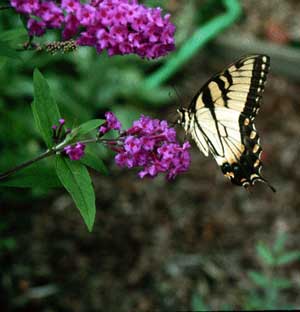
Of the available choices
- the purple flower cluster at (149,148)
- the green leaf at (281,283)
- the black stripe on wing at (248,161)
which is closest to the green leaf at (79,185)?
the purple flower cluster at (149,148)

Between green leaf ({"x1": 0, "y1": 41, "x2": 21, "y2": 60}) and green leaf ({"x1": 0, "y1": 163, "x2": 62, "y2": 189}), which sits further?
green leaf ({"x1": 0, "y1": 163, "x2": 62, "y2": 189})

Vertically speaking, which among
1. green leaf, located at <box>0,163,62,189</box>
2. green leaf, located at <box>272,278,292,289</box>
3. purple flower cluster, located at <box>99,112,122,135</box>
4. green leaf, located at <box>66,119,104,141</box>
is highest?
green leaf, located at <box>66,119,104,141</box>

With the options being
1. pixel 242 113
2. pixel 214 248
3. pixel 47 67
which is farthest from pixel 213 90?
pixel 47 67

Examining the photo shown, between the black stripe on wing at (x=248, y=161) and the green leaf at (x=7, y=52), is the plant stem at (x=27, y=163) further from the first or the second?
the black stripe on wing at (x=248, y=161)

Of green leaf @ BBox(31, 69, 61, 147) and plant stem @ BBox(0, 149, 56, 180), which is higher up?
green leaf @ BBox(31, 69, 61, 147)

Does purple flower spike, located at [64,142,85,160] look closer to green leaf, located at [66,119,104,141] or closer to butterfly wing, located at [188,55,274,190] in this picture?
green leaf, located at [66,119,104,141]

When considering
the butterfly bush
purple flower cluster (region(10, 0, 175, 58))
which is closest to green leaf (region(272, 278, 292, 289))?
the butterfly bush

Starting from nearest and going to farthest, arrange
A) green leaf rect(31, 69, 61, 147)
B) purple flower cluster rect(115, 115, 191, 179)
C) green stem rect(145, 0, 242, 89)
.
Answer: green leaf rect(31, 69, 61, 147)
purple flower cluster rect(115, 115, 191, 179)
green stem rect(145, 0, 242, 89)
